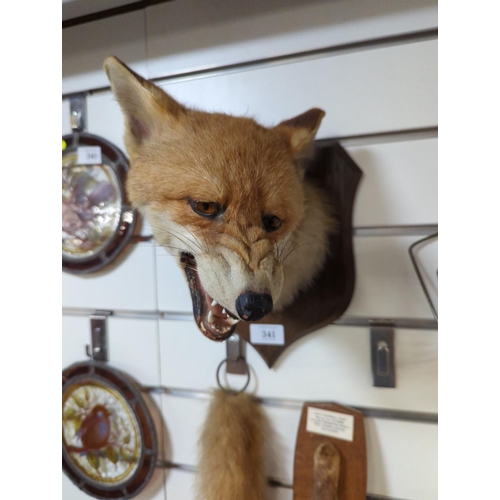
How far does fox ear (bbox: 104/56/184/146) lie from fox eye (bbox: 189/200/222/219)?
0.19 metres

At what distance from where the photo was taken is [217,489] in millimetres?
835

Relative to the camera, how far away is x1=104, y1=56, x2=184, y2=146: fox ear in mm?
650

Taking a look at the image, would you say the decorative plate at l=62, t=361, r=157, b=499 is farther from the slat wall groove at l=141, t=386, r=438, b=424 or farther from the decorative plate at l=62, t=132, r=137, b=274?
the decorative plate at l=62, t=132, r=137, b=274

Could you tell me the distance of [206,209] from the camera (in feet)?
2.02

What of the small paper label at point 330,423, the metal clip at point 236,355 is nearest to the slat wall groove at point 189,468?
the small paper label at point 330,423

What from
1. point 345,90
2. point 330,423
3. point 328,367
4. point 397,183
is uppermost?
point 345,90

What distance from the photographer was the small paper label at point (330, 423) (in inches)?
34.4

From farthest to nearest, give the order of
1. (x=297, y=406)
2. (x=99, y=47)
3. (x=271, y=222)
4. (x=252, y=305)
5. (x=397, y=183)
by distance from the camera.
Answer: (x=99, y=47), (x=297, y=406), (x=397, y=183), (x=271, y=222), (x=252, y=305)

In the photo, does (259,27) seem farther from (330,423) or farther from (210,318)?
(330,423)

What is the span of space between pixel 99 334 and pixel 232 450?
1.86 ft

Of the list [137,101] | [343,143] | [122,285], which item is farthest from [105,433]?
[343,143]

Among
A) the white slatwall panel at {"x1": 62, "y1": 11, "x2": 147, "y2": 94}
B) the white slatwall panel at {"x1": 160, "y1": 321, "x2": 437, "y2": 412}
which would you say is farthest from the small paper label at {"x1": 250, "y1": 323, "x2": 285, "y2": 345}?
the white slatwall panel at {"x1": 62, "y1": 11, "x2": 147, "y2": 94}

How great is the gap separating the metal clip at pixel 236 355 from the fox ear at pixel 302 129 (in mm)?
543

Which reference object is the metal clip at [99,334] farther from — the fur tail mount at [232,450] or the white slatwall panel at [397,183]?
the white slatwall panel at [397,183]
